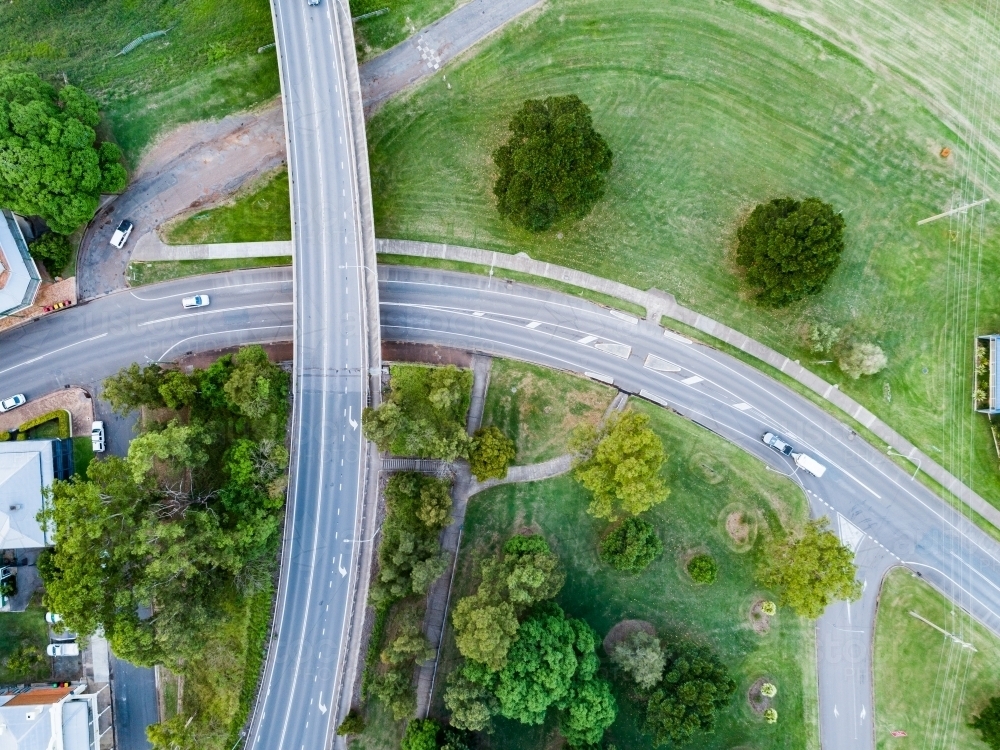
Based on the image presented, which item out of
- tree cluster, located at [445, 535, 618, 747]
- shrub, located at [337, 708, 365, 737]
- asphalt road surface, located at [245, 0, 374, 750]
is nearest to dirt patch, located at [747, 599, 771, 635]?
tree cluster, located at [445, 535, 618, 747]

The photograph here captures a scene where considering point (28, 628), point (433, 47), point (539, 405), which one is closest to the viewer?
point (28, 628)

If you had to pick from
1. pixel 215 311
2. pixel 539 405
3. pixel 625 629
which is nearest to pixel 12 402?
pixel 215 311

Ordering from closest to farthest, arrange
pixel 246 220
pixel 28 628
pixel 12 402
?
pixel 28 628 < pixel 12 402 < pixel 246 220

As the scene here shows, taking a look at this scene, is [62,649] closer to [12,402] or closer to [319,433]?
[12,402]

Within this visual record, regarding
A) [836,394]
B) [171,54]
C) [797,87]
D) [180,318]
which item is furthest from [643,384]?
Result: [171,54]

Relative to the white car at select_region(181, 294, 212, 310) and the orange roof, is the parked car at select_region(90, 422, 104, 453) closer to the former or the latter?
the white car at select_region(181, 294, 212, 310)

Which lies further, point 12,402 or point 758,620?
point 758,620

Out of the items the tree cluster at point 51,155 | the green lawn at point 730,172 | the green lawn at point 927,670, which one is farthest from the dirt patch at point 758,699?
the tree cluster at point 51,155
